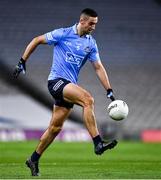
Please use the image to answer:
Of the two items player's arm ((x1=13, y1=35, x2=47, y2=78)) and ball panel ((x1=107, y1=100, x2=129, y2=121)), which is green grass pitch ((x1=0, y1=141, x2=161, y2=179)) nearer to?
ball panel ((x1=107, y1=100, x2=129, y2=121))

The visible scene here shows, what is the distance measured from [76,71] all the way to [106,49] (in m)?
18.9

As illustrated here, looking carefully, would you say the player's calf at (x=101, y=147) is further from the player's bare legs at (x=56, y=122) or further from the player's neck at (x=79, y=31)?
the player's neck at (x=79, y=31)

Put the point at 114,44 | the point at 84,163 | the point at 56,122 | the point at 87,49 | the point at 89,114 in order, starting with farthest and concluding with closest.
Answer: the point at 114,44 < the point at 84,163 < the point at 87,49 < the point at 56,122 < the point at 89,114

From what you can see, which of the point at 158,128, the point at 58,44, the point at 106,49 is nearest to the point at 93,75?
the point at 106,49

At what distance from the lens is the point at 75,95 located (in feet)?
37.9

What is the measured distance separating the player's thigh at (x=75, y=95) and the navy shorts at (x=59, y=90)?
0.09 metres

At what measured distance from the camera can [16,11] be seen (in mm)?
30469

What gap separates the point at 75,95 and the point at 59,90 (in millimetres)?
354

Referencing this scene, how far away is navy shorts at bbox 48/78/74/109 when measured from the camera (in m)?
11.8

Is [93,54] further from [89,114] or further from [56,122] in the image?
[89,114]

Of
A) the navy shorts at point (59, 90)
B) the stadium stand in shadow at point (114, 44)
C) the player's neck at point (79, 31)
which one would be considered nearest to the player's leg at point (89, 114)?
the navy shorts at point (59, 90)

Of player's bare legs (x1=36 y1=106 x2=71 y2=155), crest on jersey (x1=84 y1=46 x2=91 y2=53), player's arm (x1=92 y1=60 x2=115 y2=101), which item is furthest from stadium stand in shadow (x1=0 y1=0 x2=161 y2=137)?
player's bare legs (x1=36 y1=106 x2=71 y2=155)

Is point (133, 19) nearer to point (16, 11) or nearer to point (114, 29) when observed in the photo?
point (114, 29)

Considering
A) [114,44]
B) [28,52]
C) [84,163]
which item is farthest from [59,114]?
[114,44]
